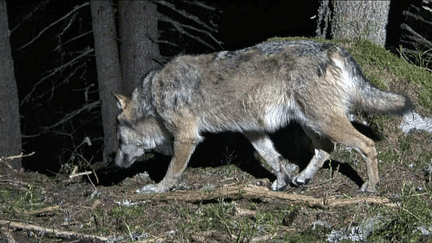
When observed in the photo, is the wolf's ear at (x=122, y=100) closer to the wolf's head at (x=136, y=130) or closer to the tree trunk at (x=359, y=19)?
the wolf's head at (x=136, y=130)

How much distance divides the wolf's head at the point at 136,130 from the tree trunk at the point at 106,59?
6.73 feet

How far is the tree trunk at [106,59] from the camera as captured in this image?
8.98 metres

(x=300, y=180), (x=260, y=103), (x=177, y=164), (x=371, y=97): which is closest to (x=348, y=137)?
(x=371, y=97)

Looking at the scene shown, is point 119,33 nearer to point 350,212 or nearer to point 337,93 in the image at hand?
point 337,93

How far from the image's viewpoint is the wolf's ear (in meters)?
6.74

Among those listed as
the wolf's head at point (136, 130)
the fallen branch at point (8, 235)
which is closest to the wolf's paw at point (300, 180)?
the wolf's head at point (136, 130)

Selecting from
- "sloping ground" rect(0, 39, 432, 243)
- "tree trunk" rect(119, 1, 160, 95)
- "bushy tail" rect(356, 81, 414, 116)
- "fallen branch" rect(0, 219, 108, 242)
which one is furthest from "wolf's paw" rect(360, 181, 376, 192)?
"tree trunk" rect(119, 1, 160, 95)

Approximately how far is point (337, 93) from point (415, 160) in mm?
1654

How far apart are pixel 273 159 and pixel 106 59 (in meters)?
4.44

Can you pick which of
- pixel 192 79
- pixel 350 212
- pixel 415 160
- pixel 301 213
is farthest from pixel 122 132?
pixel 415 160

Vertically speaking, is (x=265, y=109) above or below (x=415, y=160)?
above

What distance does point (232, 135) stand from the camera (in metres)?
7.35

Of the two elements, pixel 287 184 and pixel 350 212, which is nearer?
pixel 350 212

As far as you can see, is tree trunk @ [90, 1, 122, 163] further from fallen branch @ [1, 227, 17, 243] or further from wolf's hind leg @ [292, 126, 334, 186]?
fallen branch @ [1, 227, 17, 243]
